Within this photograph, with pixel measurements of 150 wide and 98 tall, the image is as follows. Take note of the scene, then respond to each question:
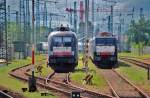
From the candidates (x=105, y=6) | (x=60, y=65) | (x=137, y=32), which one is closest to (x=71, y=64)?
(x=60, y=65)

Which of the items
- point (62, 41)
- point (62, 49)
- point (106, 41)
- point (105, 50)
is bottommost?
point (105, 50)

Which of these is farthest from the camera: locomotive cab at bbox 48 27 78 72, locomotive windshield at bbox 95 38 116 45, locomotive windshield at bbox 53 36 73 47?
locomotive windshield at bbox 95 38 116 45

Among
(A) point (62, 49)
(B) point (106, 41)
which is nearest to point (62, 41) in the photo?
(A) point (62, 49)

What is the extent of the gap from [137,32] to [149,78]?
7929 cm

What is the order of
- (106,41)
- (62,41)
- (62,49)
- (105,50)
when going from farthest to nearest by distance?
(106,41)
(105,50)
(62,41)
(62,49)

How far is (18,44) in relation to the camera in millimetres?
77250

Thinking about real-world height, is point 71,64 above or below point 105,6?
below

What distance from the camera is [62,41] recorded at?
38906mm

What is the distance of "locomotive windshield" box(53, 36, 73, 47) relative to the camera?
38781 millimetres

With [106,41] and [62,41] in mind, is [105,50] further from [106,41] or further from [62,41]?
[62,41]

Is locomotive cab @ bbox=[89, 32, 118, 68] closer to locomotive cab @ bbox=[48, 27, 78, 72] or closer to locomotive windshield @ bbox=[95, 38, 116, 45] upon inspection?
locomotive windshield @ bbox=[95, 38, 116, 45]

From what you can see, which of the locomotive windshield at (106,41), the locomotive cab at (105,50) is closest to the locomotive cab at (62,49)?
the locomotive cab at (105,50)

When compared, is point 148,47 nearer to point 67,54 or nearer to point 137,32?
point 137,32

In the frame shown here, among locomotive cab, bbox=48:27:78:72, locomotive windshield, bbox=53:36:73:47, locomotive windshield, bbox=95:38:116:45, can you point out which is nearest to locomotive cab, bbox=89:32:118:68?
locomotive windshield, bbox=95:38:116:45
